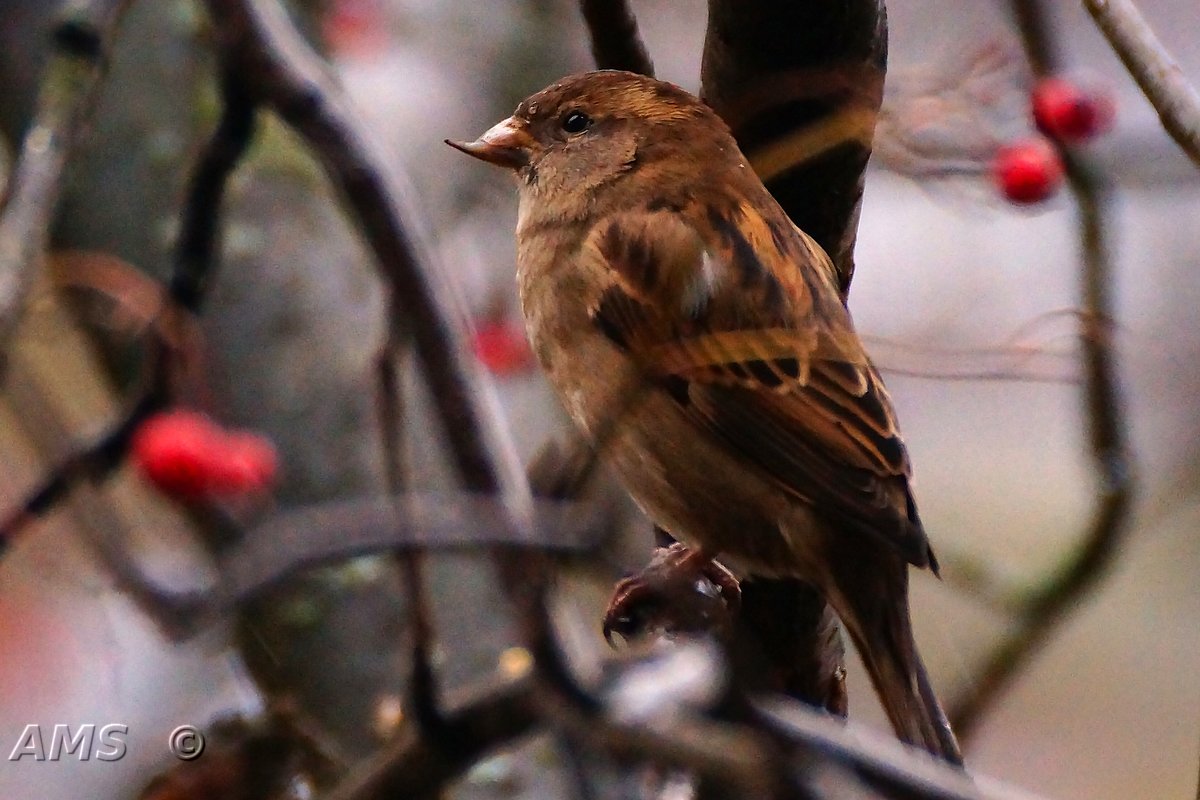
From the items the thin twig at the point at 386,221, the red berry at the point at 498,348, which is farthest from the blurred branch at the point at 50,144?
the red berry at the point at 498,348

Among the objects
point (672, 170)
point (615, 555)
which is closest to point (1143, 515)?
point (672, 170)

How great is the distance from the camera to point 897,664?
241 cm

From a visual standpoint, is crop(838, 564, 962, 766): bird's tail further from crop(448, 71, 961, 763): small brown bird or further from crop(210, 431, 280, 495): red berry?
crop(210, 431, 280, 495): red berry

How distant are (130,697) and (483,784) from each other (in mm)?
746

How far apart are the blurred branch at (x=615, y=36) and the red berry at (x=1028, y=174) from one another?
81cm

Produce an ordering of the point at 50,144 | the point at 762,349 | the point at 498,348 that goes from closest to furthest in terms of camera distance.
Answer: the point at 50,144, the point at 762,349, the point at 498,348

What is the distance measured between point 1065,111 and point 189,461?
6.38ft

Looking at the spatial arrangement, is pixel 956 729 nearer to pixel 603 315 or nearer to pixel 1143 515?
pixel 1143 515

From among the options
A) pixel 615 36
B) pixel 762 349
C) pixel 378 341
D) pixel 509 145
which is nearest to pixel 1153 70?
pixel 762 349

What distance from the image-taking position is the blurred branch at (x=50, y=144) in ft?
4.98

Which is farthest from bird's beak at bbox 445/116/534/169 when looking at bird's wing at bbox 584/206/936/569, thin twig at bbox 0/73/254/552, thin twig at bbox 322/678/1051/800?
thin twig at bbox 322/678/1051/800

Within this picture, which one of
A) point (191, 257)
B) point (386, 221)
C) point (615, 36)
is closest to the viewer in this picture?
point (386, 221)

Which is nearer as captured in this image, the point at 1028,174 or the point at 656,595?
the point at 656,595

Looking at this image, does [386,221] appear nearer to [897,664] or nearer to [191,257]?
[191,257]
